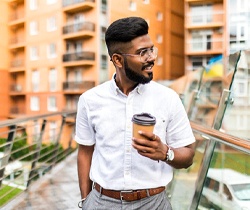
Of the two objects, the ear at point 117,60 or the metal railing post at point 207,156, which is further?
the metal railing post at point 207,156

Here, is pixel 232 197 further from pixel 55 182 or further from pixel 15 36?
pixel 15 36

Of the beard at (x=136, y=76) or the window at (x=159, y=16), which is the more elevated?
the window at (x=159, y=16)

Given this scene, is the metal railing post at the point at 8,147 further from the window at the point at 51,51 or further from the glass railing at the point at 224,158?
the window at the point at 51,51

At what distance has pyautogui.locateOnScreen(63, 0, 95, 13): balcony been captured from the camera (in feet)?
19.5

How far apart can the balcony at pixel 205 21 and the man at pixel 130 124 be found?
25.1 ft

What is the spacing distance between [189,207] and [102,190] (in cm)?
68

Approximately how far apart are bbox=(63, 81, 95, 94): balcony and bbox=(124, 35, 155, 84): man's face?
5180 millimetres

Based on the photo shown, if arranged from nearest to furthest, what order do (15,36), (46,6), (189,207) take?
(189,207), (15,36), (46,6)

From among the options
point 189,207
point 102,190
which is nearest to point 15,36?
point 189,207

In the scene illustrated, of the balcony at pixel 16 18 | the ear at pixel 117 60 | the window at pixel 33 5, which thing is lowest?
the ear at pixel 117 60

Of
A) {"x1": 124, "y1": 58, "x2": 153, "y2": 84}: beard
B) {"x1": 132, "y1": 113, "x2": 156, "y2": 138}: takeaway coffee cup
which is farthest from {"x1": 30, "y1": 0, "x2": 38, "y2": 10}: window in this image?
{"x1": 132, "y1": 113, "x2": 156, "y2": 138}: takeaway coffee cup

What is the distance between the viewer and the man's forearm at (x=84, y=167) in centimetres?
97

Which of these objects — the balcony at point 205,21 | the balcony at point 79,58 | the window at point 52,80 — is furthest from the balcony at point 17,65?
the balcony at point 205,21

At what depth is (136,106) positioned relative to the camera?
0.85 meters
